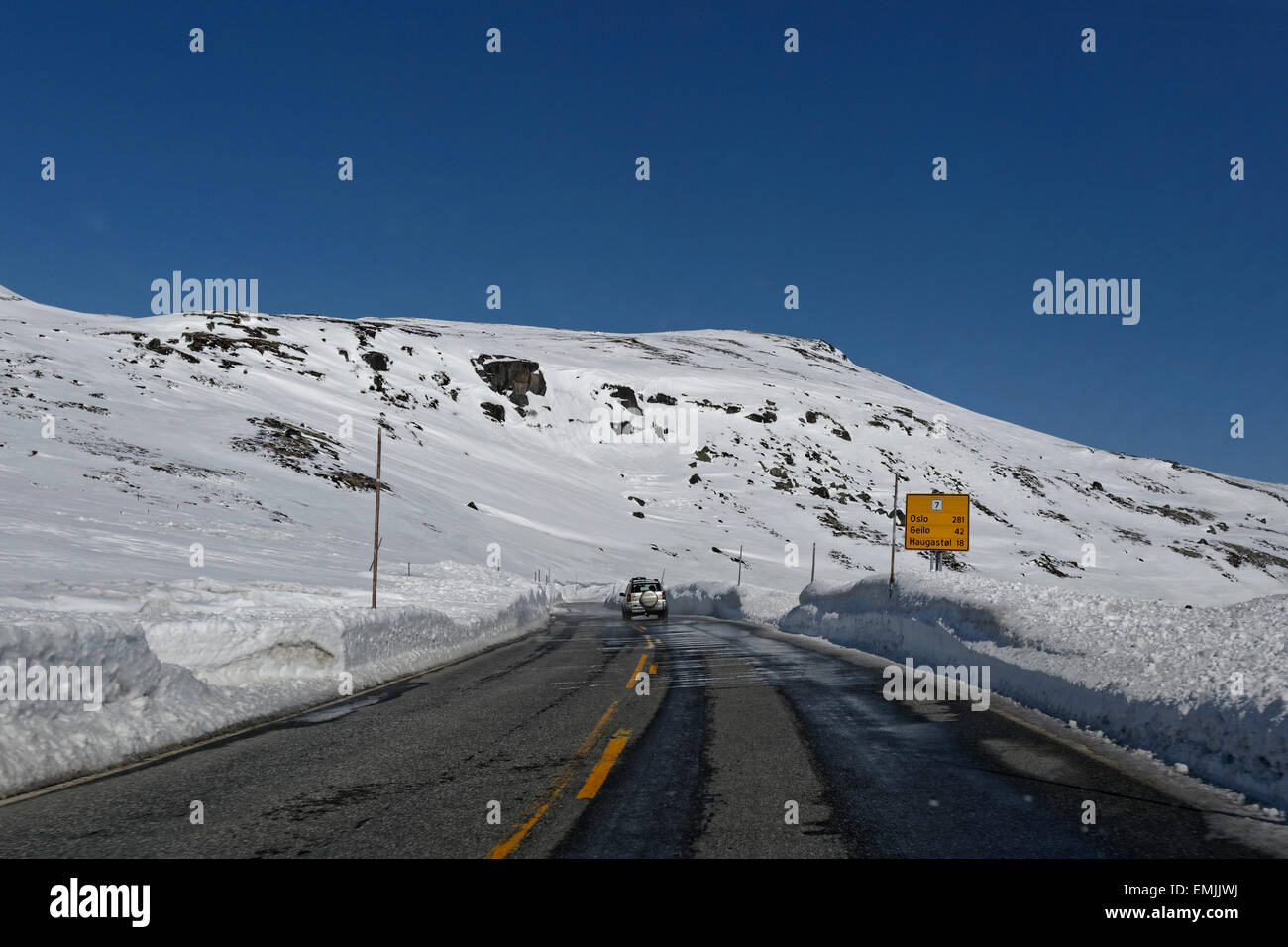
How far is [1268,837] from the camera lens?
5.98 metres

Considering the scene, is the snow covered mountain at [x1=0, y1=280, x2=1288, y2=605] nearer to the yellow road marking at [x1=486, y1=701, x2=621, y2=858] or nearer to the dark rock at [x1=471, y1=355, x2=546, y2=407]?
the dark rock at [x1=471, y1=355, x2=546, y2=407]

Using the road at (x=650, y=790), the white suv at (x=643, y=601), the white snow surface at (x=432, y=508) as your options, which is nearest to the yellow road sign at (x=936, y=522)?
the white snow surface at (x=432, y=508)

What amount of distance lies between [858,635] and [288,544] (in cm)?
3166

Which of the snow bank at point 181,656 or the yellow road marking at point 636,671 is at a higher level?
the snow bank at point 181,656

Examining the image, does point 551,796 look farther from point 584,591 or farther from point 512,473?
point 512,473

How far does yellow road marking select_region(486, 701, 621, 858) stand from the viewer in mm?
5703

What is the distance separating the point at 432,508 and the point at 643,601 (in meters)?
38.9

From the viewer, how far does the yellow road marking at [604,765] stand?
722cm

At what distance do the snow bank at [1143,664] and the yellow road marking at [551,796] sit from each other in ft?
17.7

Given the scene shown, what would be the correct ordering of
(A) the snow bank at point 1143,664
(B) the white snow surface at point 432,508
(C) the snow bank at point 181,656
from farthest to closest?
(B) the white snow surface at point 432,508 < (C) the snow bank at point 181,656 < (A) the snow bank at point 1143,664

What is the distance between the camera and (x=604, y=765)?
820 centimetres

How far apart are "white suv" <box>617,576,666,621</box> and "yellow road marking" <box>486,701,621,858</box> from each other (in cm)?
2682

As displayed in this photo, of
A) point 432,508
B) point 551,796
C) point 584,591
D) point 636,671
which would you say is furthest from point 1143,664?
point 432,508

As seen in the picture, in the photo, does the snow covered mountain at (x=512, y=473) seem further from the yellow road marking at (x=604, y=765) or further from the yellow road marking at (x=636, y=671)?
the yellow road marking at (x=604, y=765)
